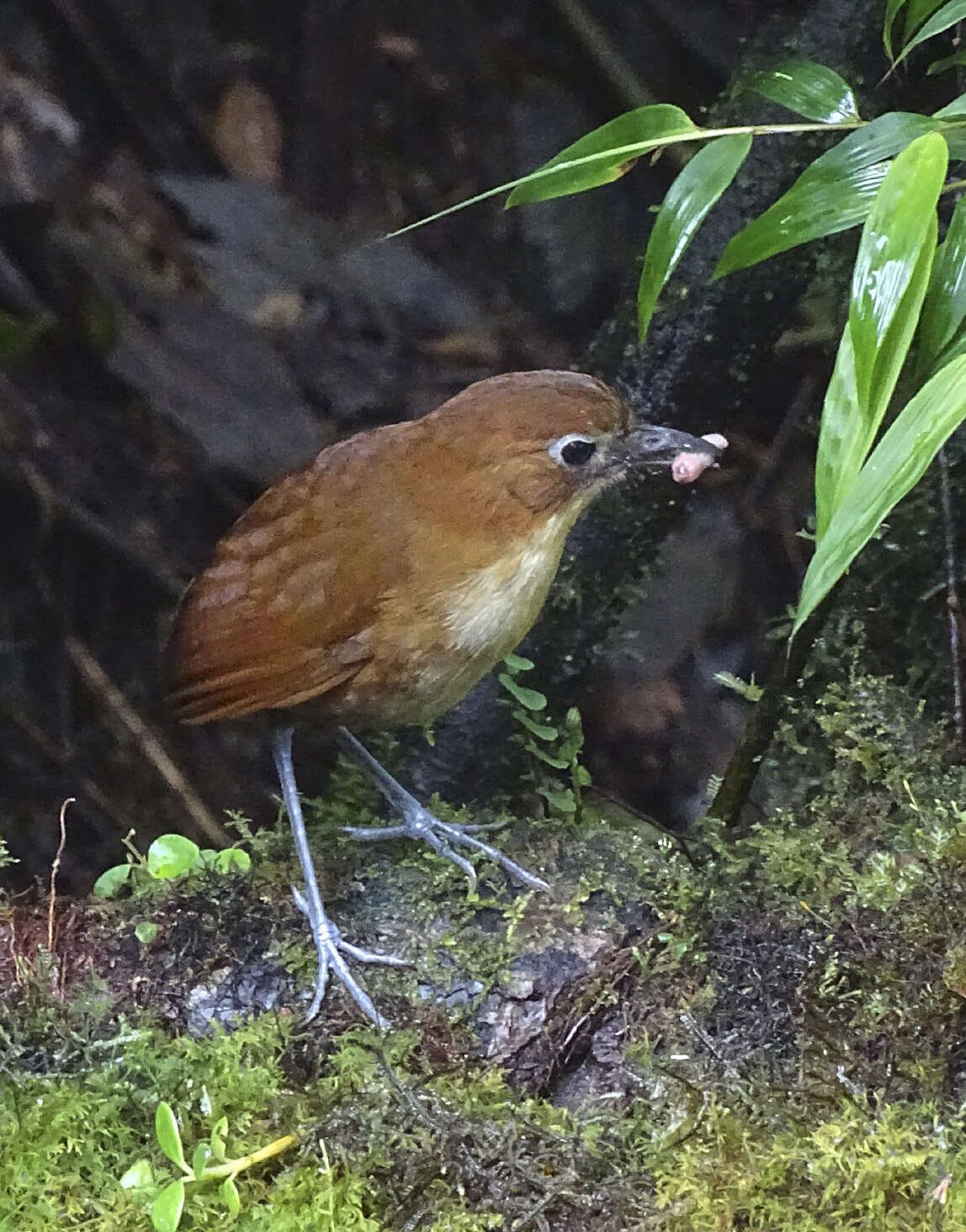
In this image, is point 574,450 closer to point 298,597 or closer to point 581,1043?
point 298,597

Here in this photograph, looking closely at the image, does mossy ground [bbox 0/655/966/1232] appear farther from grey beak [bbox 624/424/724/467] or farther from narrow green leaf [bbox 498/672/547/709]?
grey beak [bbox 624/424/724/467]

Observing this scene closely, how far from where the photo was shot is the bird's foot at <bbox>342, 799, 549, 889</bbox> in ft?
4.38

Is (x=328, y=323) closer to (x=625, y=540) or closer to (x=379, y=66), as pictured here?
(x=379, y=66)

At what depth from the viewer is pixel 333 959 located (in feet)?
3.87

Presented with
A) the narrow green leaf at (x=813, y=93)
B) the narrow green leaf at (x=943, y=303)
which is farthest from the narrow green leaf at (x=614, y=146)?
the narrow green leaf at (x=943, y=303)

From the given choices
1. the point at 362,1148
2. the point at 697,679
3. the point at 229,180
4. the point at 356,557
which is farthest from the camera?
the point at 697,679

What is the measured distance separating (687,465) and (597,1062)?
67 cm

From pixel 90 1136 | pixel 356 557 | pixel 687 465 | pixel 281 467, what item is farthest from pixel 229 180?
pixel 90 1136

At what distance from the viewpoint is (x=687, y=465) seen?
1.31m

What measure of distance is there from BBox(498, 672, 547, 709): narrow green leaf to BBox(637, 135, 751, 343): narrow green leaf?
0.73 m

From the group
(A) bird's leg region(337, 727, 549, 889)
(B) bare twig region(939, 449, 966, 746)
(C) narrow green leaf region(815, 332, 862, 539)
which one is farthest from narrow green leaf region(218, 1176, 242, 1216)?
(B) bare twig region(939, 449, 966, 746)

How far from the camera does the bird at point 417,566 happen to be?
1.25 metres

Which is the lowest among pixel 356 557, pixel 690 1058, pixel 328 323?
pixel 690 1058

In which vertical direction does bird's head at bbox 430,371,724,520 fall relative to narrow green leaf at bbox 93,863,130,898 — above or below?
above
